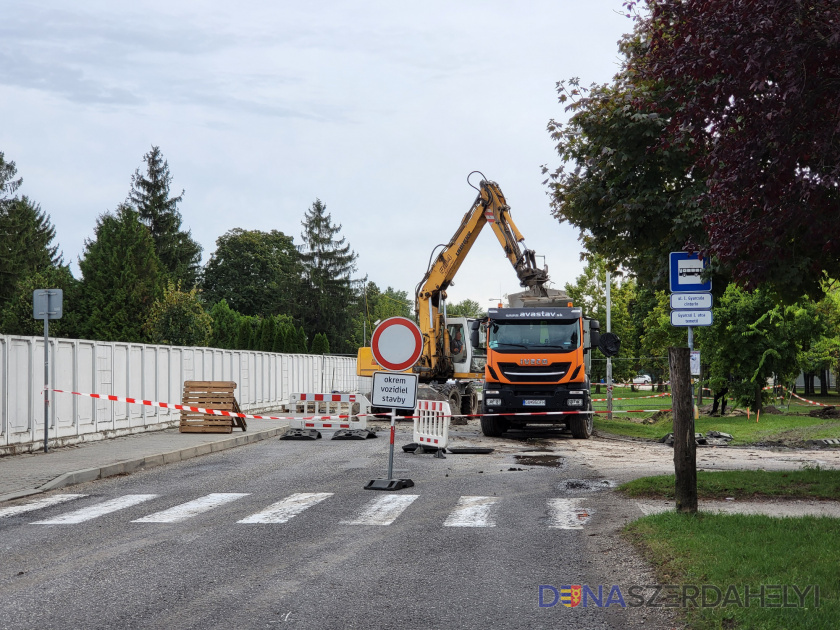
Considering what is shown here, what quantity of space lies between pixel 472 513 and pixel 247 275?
93041 millimetres

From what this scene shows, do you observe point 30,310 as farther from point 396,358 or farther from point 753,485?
point 753,485

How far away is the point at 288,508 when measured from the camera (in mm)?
10461

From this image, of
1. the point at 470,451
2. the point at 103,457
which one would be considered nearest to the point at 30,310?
the point at 103,457

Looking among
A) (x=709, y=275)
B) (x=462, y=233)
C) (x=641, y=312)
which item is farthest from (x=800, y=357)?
(x=641, y=312)

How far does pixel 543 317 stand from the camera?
2241cm

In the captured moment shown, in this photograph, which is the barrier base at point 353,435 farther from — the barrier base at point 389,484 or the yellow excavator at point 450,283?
the barrier base at point 389,484

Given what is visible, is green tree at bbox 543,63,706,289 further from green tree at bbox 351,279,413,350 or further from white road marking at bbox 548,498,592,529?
green tree at bbox 351,279,413,350

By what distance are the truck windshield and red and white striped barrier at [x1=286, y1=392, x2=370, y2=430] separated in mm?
3866

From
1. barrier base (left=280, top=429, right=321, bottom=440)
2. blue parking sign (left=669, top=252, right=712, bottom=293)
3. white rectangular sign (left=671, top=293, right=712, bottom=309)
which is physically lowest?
barrier base (left=280, top=429, right=321, bottom=440)

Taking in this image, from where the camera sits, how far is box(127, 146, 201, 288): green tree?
82.4 m

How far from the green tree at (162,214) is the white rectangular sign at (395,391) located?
236 feet

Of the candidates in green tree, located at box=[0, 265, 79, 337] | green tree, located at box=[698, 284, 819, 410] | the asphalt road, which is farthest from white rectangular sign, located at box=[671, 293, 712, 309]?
green tree, located at box=[0, 265, 79, 337]

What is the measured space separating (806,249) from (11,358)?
13399 mm

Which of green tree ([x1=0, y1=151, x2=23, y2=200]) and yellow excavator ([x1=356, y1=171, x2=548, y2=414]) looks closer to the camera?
yellow excavator ([x1=356, y1=171, x2=548, y2=414])
